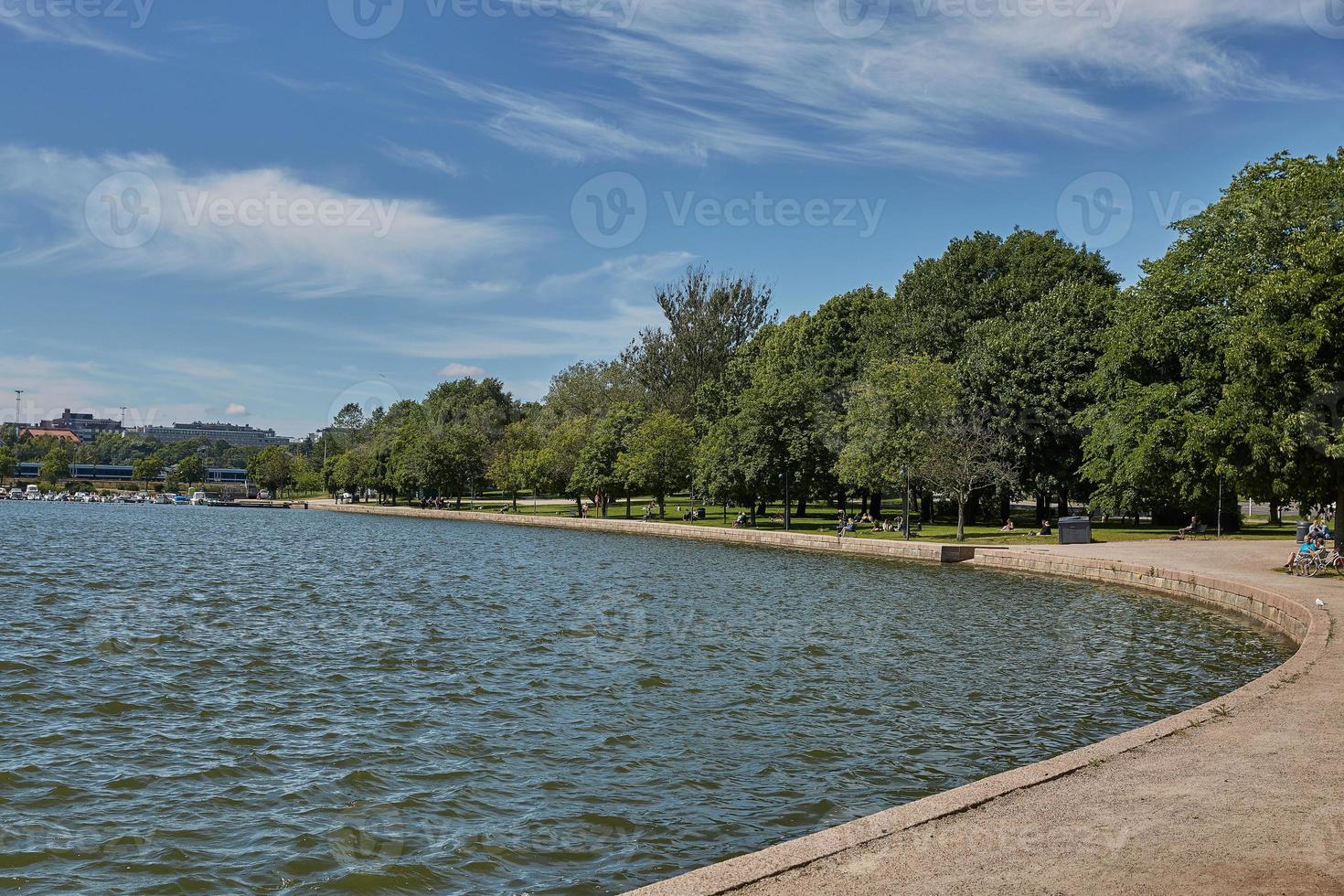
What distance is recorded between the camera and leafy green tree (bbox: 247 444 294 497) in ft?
538

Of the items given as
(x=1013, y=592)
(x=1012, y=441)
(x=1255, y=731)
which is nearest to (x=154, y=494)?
(x=1012, y=441)

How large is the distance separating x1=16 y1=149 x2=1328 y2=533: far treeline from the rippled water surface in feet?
23.8

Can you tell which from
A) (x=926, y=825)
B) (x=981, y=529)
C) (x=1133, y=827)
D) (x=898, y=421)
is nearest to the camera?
(x=1133, y=827)

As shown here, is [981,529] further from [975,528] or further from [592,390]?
[592,390]

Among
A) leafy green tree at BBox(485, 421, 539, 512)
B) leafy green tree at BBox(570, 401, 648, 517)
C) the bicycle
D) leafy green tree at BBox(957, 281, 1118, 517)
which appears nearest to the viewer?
the bicycle

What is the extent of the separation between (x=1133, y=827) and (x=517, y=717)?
28.4 ft

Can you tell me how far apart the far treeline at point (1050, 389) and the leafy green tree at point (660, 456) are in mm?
158

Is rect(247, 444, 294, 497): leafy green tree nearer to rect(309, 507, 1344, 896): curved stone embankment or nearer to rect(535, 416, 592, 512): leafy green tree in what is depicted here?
rect(535, 416, 592, 512): leafy green tree

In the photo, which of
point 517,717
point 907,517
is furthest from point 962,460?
point 517,717

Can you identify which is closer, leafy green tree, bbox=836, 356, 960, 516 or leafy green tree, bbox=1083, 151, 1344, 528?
leafy green tree, bbox=1083, 151, 1344, 528

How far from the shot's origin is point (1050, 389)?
52.2 meters

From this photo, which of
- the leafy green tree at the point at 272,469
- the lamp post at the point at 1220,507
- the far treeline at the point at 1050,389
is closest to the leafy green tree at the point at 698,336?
the far treeline at the point at 1050,389

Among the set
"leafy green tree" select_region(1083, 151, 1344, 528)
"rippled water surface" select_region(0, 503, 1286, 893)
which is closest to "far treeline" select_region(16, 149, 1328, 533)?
"leafy green tree" select_region(1083, 151, 1344, 528)

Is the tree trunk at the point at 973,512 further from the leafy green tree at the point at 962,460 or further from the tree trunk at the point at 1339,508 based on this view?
the tree trunk at the point at 1339,508
